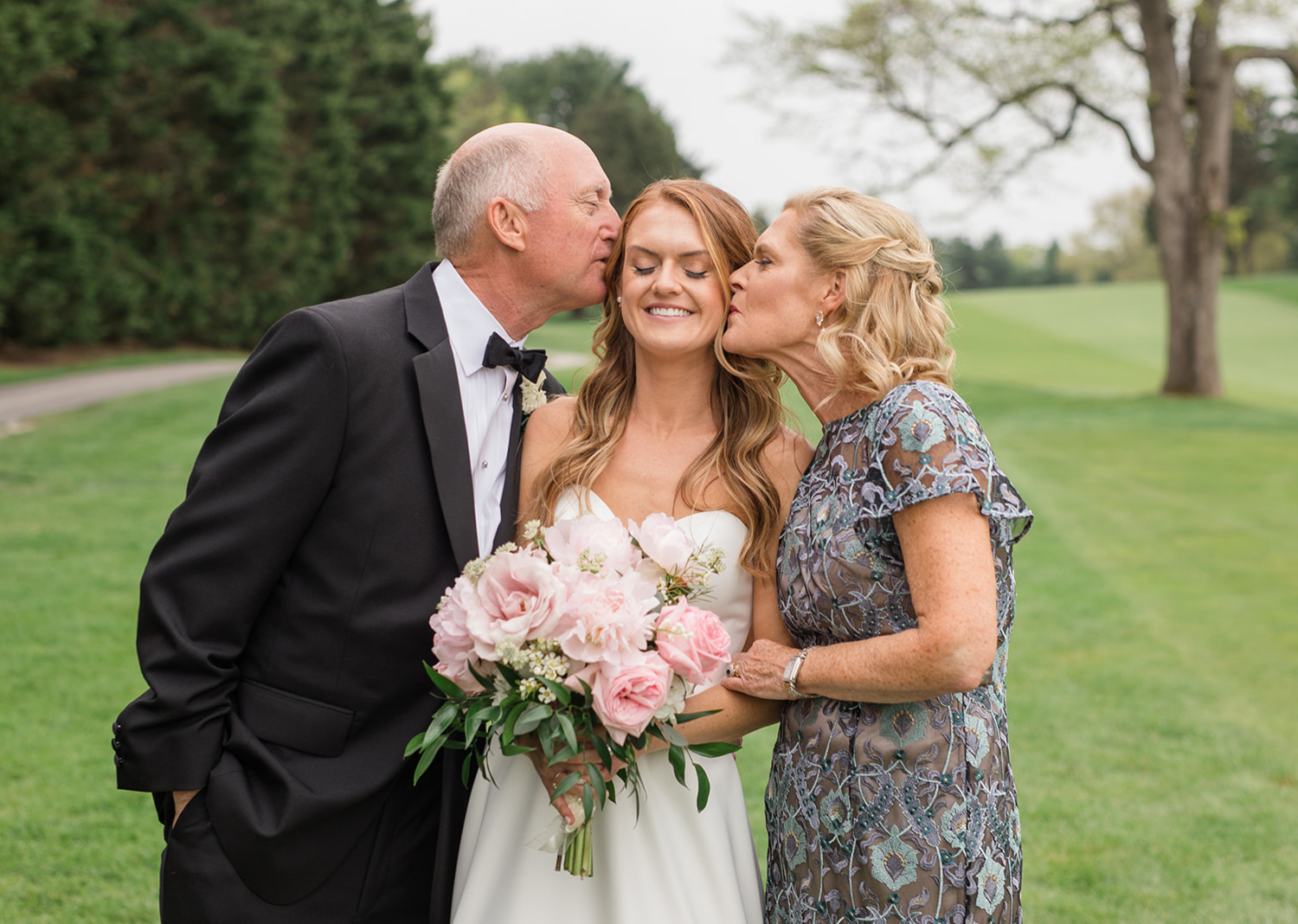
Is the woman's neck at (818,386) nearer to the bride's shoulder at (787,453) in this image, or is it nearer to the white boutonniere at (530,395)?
the bride's shoulder at (787,453)

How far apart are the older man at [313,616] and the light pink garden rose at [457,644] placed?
289 millimetres

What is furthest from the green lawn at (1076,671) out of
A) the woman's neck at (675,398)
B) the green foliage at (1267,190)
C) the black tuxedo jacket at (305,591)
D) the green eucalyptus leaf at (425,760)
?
the green foliage at (1267,190)

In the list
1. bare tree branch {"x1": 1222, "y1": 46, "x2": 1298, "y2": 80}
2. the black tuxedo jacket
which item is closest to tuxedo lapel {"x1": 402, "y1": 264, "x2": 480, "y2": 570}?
the black tuxedo jacket

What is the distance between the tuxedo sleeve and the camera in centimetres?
269

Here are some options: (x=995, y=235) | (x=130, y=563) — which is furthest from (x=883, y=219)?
(x=995, y=235)

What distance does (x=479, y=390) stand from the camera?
3.11 meters

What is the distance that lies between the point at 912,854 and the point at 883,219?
1.69m

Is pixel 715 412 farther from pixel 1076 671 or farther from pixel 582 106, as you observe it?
pixel 582 106

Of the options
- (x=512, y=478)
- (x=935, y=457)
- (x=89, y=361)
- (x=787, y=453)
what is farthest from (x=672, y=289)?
(x=89, y=361)

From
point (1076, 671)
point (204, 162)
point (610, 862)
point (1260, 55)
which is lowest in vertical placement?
point (1076, 671)

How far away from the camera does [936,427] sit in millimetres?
2613

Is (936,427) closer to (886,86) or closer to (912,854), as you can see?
(912,854)

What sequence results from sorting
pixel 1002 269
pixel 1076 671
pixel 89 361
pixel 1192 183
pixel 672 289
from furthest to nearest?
pixel 1002 269
pixel 1192 183
pixel 89 361
pixel 1076 671
pixel 672 289

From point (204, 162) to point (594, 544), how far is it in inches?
1102
